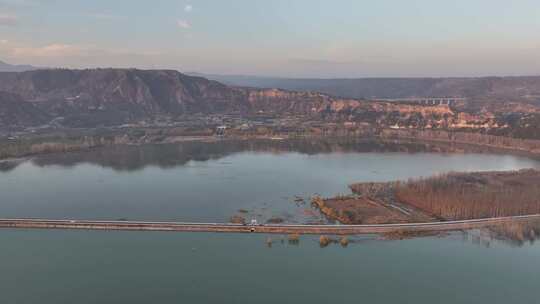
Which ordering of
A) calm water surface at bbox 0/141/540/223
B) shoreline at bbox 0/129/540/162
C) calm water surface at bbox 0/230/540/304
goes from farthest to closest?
1. shoreline at bbox 0/129/540/162
2. calm water surface at bbox 0/141/540/223
3. calm water surface at bbox 0/230/540/304

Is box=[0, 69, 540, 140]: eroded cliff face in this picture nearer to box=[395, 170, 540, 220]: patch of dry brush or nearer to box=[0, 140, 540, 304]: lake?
box=[395, 170, 540, 220]: patch of dry brush

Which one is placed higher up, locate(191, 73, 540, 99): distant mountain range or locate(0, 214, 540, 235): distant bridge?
locate(191, 73, 540, 99): distant mountain range

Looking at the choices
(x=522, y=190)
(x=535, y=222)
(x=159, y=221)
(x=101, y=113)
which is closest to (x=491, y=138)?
(x=522, y=190)

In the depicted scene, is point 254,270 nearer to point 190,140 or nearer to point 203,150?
point 203,150

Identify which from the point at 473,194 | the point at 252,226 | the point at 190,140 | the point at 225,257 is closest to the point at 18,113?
the point at 190,140

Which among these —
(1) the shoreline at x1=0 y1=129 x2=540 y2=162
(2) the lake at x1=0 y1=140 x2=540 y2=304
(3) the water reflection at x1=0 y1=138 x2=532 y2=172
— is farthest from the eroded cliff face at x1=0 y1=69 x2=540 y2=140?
(2) the lake at x1=0 y1=140 x2=540 y2=304

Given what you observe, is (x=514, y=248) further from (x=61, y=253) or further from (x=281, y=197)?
(x=61, y=253)

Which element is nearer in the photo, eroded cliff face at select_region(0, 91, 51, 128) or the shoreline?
the shoreline

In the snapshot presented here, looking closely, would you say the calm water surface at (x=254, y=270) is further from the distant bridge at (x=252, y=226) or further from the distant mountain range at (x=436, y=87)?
the distant mountain range at (x=436, y=87)

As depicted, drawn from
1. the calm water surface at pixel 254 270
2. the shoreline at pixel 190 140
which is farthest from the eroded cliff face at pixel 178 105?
the calm water surface at pixel 254 270
